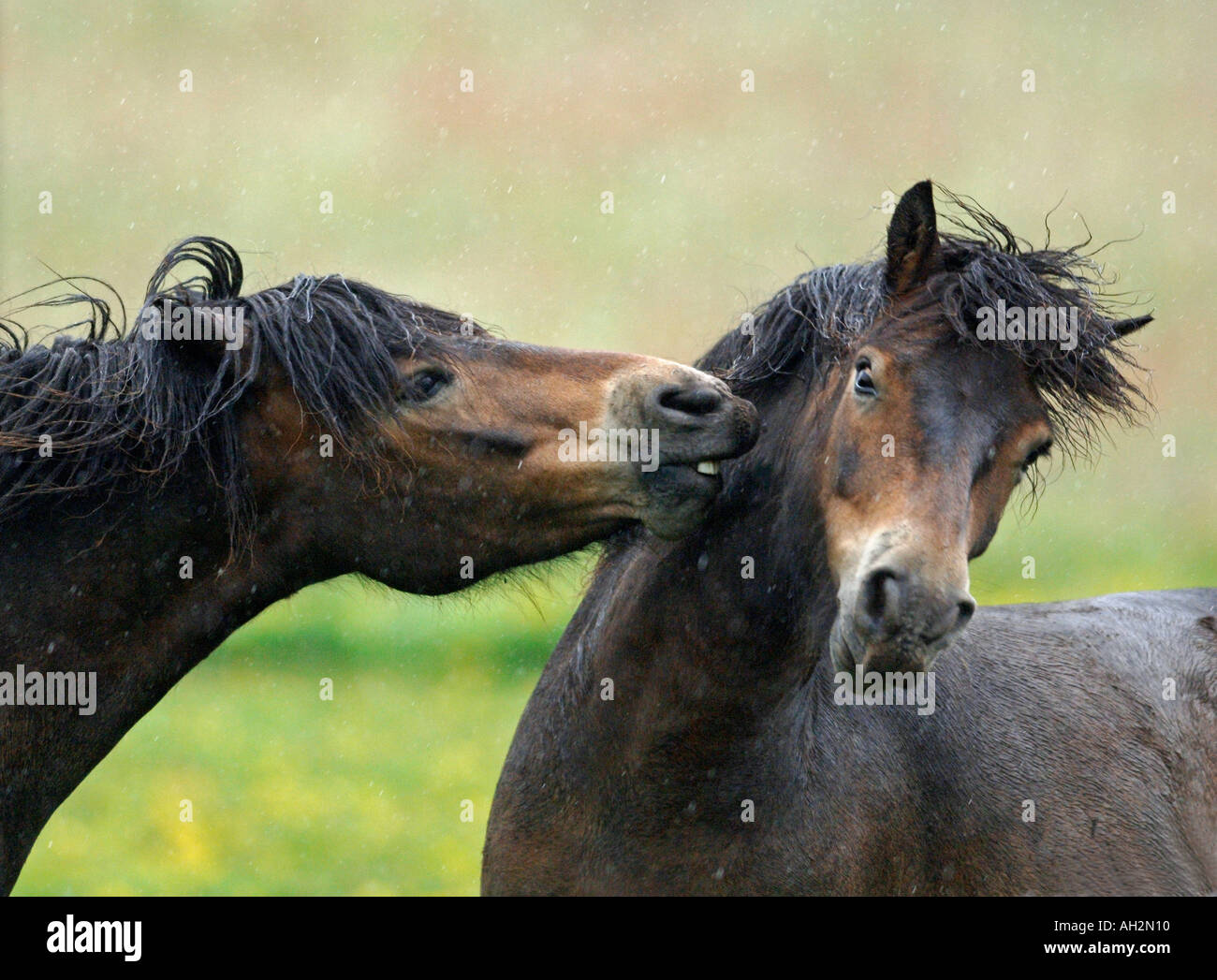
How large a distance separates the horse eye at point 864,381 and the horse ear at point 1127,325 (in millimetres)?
887

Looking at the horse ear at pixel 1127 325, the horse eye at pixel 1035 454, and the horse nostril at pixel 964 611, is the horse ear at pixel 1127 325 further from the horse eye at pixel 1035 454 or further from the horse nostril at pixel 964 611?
the horse nostril at pixel 964 611

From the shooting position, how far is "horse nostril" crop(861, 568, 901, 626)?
10.1ft

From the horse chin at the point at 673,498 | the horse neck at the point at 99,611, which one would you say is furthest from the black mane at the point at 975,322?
the horse neck at the point at 99,611

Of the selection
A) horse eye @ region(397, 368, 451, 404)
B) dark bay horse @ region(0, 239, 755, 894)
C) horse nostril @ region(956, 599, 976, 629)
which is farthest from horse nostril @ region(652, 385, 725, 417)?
horse nostril @ region(956, 599, 976, 629)

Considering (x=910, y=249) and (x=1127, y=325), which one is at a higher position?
(x=910, y=249)

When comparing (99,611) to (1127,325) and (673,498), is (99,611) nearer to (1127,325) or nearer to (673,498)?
(673,498)

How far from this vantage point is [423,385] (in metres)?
3.53

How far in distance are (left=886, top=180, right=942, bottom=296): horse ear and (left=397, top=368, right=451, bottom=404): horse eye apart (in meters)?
1.37

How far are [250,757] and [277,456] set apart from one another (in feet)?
31.9

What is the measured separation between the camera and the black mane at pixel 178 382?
3.22 meters

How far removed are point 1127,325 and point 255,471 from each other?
8.76 feet

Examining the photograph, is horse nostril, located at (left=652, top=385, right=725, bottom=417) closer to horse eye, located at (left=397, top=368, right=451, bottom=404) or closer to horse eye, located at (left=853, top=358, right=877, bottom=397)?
horse eye, located at (left=853, top=358, right=877, bottom=397)

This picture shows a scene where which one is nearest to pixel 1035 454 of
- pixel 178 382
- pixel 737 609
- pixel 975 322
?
pixel 975 322

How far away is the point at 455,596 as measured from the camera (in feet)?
12.8
